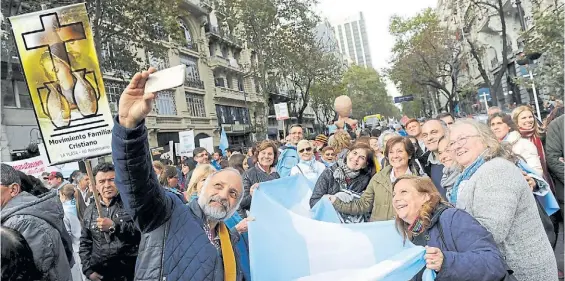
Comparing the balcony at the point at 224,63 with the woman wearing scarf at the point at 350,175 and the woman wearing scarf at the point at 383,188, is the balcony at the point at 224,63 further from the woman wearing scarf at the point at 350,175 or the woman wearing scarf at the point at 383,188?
the woman wearing scarf at the point at 383,188

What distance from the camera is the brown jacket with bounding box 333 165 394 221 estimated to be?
387cm

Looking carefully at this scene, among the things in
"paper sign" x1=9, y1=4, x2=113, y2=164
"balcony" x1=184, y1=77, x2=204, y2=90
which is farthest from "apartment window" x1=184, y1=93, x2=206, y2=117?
"paper sign" x1=9, y1=4, x2=113, y2=164

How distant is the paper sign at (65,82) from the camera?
12.7 ft

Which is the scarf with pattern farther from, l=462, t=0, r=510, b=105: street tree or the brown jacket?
l=462, t=0, r=510, b=105: street tree

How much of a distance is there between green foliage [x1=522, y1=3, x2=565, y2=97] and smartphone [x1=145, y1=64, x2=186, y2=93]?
45.8 feet

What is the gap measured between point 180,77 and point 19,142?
20725 millimetres

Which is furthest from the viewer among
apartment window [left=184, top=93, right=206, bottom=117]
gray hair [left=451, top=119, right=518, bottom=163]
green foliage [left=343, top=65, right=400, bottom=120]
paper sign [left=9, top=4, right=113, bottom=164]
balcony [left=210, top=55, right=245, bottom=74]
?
green foliage [left=343, top=65, right=400, bottom=120]

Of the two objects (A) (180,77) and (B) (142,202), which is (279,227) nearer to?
(B) (142,202)

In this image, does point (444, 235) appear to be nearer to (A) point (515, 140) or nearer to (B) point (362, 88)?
(A) point (515, 140)

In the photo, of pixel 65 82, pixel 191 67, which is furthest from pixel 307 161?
pixel 191 67

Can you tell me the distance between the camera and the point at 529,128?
4949mm

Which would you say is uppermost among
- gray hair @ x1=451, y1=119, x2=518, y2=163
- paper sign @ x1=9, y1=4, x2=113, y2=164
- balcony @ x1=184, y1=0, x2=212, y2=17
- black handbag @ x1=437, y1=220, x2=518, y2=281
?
balcony @ x1=184, y1=0, x2=212, y2=17

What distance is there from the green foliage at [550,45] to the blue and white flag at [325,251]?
13106 millimetres

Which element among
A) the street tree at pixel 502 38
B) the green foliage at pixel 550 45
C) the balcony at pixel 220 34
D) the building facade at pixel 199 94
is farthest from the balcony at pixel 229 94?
the green foliage at pixel 550 45
